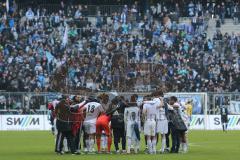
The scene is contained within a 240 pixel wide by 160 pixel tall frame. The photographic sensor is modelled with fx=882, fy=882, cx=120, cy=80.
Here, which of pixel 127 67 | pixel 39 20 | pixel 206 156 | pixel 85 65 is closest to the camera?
pixel 206 156

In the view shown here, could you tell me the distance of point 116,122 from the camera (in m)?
34.0

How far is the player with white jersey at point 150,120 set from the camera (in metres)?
33.3

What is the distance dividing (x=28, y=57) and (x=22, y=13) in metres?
6.93

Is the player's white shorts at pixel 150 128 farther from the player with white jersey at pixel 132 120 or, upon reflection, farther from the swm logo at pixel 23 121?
the swm logo at pixel 23 121

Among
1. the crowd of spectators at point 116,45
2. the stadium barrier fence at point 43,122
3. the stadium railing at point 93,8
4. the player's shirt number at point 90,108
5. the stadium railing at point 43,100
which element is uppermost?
the stadium railing at point 93,8

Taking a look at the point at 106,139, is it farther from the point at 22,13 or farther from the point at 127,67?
the point at 22,13

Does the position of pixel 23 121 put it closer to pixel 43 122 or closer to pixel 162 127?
pixel 43 122

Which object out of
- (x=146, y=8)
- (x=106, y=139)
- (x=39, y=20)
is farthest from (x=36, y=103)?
(x=106, y=139)

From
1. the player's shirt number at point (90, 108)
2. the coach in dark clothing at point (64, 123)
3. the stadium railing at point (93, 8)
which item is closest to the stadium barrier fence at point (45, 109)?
the stadium railing at point (93, 8)

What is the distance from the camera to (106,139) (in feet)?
113

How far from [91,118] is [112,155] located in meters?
2.01

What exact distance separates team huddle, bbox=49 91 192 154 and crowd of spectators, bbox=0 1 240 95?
2183 cm

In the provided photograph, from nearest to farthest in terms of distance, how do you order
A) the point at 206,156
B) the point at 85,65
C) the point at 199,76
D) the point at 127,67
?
the point at 206,156 → the point at 127,67 → the point at 85,65 → the point at 199,76

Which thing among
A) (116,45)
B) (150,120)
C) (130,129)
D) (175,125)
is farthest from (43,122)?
(150,120)
